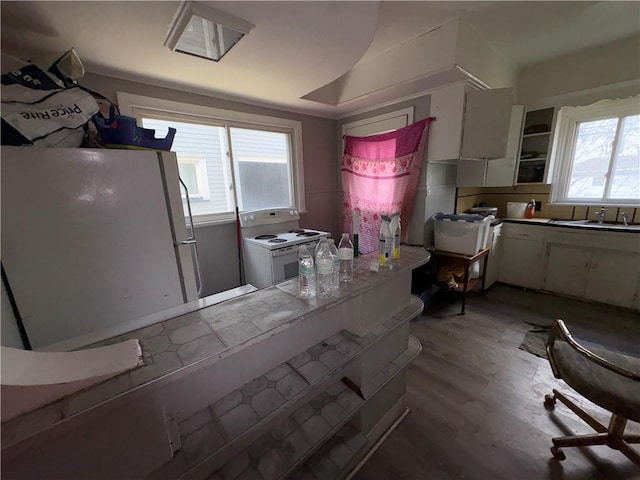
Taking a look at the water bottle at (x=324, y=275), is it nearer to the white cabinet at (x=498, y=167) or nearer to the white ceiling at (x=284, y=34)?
the white ceiling at (x=284, y=34)

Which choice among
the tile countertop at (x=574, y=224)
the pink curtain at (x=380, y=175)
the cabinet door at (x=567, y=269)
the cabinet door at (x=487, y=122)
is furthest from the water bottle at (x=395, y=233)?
the cabinet door at (x=567, y=269)

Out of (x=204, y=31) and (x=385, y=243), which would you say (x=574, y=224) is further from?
(x=204, y=31)

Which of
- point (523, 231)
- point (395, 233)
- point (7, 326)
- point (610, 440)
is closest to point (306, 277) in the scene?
point (395, 233)

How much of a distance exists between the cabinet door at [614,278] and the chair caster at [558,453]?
2318 mm

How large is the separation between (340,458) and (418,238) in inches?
84.1

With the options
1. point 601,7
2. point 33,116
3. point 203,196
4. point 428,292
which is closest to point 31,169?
point 33,116

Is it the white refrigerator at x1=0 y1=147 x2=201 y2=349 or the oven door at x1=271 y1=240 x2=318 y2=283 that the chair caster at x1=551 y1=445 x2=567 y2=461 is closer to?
the oven door at x1=271 y1=240 x2=318 y2=283

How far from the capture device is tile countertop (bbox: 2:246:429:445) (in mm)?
489

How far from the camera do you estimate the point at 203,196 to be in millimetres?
2496

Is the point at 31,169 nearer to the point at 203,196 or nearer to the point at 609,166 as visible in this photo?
the point at 203,196

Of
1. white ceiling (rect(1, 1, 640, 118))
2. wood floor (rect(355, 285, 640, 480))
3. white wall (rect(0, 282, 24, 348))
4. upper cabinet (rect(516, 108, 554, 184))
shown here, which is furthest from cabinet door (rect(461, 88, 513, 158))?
white wall (rect(0, 282, 24, 348))

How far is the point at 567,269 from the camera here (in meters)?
2.91

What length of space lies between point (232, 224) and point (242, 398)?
2.06m

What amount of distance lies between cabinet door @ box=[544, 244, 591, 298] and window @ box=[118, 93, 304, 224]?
308 centimetres
